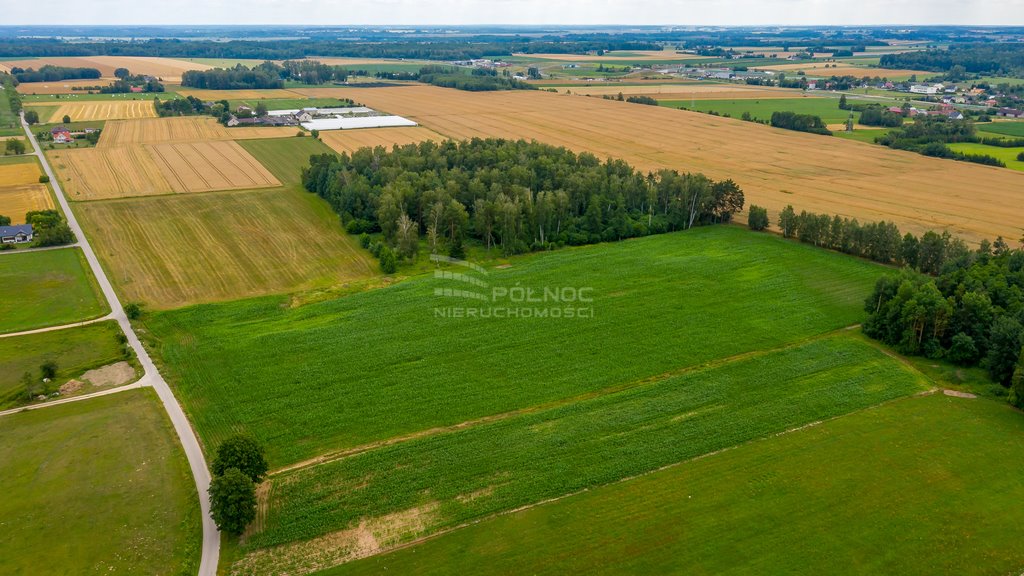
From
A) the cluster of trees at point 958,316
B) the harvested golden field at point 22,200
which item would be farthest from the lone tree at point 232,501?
the harvested golden field at point 22,200

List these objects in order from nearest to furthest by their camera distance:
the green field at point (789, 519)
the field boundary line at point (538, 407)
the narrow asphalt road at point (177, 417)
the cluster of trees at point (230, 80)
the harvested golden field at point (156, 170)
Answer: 1. the green field at point (789, 519)
2. the narrow asphalt road at point (177, 417)
3. the field boundary line at point (538, 407)
4. the harvested golden field at point (156, 170)
5. the cluster of trees at point (230, 80)

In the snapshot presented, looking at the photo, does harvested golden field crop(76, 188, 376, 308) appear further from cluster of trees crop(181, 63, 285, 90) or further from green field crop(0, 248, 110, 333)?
cluster of trees crop(181, 63, 285, 90)

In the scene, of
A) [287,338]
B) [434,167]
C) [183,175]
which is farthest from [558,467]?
[183,175]

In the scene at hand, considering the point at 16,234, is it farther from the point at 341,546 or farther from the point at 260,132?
the point at 260,132

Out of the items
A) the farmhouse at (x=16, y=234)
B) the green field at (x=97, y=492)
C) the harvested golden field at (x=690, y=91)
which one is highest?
the harvested golden field at (x=690, y=91)

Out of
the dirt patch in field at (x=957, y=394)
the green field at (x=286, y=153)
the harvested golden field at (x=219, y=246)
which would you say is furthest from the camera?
the green field at (x=286, y=153)

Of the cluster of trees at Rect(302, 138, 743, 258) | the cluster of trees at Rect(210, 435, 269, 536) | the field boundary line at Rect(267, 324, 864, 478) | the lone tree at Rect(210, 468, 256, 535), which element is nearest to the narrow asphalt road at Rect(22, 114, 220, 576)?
the cluster of trees at Rect(210, 435, 269, 536)

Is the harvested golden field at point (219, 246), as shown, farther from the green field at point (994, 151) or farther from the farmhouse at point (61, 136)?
the green field at point (994, 151)

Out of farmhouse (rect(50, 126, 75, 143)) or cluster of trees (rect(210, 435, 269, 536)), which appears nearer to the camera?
cluster of trees (rect(210, 435, 269, 536))
